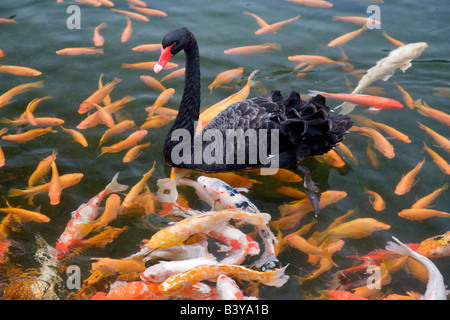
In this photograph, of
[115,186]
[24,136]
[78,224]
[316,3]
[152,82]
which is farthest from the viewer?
[316,3]

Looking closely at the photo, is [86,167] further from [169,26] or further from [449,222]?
[449,222]

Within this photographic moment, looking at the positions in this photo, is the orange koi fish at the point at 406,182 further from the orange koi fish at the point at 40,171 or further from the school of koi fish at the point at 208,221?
the orange koi fish at the point at 40,171

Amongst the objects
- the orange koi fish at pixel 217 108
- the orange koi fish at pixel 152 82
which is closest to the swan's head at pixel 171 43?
the orange koi fish at pixel 217 108

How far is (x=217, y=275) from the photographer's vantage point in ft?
9.05

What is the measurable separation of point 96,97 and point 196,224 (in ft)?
7.07

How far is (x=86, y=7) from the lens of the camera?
6.09m

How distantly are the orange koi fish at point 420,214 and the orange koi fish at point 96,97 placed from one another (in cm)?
303

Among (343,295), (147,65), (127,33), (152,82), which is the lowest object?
(343,295)

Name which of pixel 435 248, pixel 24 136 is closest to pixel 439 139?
pixel 435 248

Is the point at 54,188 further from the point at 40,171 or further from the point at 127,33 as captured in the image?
the point at 127,33

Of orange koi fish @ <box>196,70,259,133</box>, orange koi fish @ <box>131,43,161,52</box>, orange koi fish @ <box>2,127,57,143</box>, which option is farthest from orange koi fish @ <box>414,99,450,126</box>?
orange koi fish @ <box>2,127,57,143</box>

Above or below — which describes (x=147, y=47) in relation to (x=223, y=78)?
above
